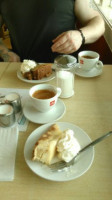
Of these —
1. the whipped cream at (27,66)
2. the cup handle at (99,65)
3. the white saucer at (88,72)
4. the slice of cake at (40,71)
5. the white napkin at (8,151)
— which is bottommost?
the white saucer at (88,72)

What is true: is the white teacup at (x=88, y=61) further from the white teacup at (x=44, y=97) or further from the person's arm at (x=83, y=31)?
the white teacup at (x=44, y=97)

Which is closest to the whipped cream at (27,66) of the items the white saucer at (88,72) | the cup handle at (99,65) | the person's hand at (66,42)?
the person's hand at (66,42)

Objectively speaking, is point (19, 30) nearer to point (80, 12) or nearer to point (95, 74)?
point (80, 12)

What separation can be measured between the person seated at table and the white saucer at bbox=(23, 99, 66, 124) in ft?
1.72

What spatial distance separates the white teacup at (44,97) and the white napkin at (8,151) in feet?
0.39

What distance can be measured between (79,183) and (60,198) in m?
0.07

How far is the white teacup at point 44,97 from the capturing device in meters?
0.77

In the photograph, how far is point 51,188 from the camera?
0.55 m

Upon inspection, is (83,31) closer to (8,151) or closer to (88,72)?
(88,72)

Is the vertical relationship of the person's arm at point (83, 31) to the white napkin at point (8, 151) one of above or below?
above

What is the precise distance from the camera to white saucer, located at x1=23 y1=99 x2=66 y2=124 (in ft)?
2.51

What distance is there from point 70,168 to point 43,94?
1.17 feet

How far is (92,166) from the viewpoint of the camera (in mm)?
601

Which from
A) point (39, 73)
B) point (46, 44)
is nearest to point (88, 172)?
point (39, 73)
